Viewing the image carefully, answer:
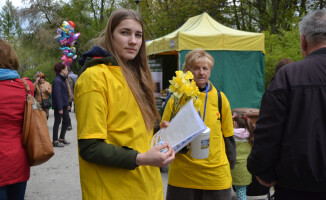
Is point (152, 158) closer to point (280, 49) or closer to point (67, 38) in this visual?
point (280, 49)

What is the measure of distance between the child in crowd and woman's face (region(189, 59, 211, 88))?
4.11 ft

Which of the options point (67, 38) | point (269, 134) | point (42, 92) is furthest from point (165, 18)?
point (269, 134)

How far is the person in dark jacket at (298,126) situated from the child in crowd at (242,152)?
2064mm

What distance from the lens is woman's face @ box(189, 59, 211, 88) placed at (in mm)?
3199

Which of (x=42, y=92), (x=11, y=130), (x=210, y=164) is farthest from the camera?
(x=42, y=92)

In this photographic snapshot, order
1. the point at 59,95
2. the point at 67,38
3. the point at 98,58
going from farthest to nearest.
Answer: the point at 67,38
the point at 59,95
the point at 98,58

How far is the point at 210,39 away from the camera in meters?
8.99

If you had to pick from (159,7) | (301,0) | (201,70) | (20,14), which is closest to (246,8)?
(301,0)

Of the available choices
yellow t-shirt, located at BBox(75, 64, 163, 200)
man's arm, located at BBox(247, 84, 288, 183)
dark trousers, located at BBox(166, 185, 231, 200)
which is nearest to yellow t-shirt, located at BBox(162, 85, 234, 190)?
dark trousers, located at BBox(166, 185, 231, 200)

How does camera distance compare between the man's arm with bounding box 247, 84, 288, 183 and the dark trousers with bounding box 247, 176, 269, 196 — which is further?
the dark trousers with bounding box 247, 176, 269, 196

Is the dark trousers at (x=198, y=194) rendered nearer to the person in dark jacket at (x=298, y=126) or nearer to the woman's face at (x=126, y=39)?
the person in dark jacket at (x=298, y=126)

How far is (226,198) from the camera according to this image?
3.04 meters

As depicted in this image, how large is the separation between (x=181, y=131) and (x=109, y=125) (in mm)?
475

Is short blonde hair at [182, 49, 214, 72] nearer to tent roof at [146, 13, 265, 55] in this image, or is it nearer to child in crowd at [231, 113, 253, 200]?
child in crowd at [231, 113, 253, 200]
